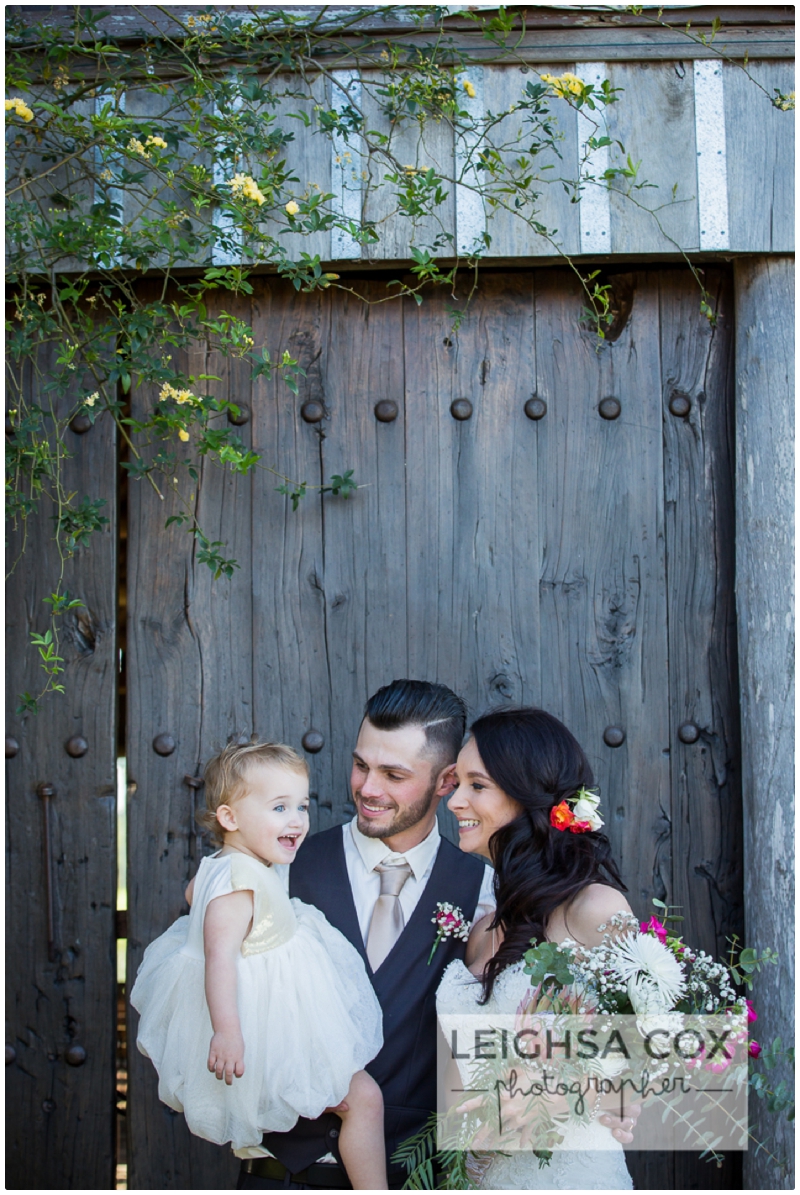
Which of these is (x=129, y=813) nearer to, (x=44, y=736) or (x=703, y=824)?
(x=44, y=736)

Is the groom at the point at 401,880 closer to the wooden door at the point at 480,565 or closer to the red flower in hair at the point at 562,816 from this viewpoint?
the red flower in hair at the point at 562,816

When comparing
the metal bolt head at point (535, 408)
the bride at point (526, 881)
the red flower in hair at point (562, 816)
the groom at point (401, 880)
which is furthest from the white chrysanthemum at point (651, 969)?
the metal bolt head at point (535, 408)

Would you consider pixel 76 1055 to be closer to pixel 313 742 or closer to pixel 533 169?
pixel 313 742

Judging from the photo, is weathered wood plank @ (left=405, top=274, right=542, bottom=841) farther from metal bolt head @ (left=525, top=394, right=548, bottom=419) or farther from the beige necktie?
the beige necktie

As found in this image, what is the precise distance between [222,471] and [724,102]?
1.61 meters

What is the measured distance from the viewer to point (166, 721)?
262 cm

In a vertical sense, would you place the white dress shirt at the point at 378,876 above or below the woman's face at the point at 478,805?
below

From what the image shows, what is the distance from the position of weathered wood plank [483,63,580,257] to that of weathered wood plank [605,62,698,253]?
0.34 ft

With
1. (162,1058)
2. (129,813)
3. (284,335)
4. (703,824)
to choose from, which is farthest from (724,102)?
(162,1058)

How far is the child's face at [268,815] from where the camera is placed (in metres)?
1.96

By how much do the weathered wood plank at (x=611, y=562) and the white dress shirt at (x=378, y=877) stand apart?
0.58 m

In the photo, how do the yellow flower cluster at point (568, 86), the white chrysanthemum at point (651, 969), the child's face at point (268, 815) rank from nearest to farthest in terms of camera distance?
the white chrysanthemum at point (651, 969) < the child's face at point (268, 815) < the yellow flower cluster at point (568, 86)

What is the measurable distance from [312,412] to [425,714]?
97cm

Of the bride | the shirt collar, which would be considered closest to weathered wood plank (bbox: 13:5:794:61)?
the bride
